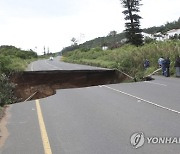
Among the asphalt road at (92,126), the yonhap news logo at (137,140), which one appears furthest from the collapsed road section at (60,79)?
the yonhap news logo at (137,140)

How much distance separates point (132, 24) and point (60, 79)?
43.5 m

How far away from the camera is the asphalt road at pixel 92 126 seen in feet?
24.8

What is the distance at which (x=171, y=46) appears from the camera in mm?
35625

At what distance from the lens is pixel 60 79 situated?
34.0 m

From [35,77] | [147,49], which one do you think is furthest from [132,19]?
[35,77]

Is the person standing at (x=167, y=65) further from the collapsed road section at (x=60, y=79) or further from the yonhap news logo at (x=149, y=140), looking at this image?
the yonhap news logo at (x=149, y=140)

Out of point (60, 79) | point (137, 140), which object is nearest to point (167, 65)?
point (60, 79)

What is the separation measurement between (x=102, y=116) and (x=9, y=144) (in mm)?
3832

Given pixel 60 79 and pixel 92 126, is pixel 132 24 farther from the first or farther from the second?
pixel 92 126

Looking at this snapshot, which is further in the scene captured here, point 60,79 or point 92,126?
point 60,79

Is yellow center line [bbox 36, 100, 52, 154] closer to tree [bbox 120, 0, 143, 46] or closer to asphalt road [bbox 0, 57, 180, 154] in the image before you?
asphalt road [bbox 0, 57, 180, 154]

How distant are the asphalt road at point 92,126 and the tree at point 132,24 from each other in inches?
2369

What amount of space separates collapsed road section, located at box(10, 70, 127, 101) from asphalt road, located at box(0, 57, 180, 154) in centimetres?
1687

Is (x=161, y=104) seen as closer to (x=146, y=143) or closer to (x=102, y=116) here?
(x=102, y=116)
